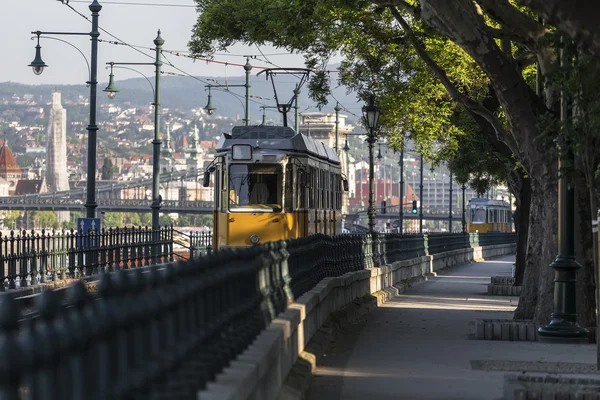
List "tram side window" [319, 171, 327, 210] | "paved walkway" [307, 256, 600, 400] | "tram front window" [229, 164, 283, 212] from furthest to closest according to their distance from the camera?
"tram side window" [319, 171, 327, 210]
"tram front window" [229, 164, 283, 212]
"paved walkway" [307, 256, 600, 400]

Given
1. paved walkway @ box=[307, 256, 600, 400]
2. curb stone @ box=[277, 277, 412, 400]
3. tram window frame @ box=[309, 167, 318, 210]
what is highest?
tram window frame @ box=[309, 167, 318, 210]

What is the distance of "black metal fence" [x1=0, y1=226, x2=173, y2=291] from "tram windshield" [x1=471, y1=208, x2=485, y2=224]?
67.8 m

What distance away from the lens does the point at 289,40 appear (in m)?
26.2

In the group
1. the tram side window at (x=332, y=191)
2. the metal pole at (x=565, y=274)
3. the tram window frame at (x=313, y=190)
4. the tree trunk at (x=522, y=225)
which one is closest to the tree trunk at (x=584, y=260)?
the metal pole at (x=565, y=274)

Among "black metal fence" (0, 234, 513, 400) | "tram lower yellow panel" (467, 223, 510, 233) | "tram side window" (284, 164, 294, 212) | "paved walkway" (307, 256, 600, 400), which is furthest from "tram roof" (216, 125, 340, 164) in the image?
"tram lower yellow panel" (467, 223, 510, 233)

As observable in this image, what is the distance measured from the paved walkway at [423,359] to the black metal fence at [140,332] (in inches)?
79.1

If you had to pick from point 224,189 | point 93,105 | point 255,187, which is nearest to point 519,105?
point 255,187

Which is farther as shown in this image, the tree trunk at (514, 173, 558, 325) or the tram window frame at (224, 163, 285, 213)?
the tram window frame at (224, 163, 285, 213)

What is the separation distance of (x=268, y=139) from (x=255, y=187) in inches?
49.5

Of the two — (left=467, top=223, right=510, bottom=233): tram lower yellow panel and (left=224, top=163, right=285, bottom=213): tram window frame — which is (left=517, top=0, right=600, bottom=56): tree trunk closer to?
(left=224, top=163, right=285, bottom=213): tram window frame

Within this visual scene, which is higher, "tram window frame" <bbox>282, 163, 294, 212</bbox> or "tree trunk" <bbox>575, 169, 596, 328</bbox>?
"tram window frame" <bbox>282, 163, 294, 212</bbox>

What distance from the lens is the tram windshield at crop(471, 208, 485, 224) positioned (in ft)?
365

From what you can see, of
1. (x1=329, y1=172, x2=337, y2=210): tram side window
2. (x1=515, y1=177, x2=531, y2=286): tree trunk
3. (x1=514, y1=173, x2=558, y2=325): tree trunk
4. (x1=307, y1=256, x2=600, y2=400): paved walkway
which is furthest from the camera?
(x1=329, y1=172, x2=337, y2=210): tram side window

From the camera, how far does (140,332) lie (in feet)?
16.8
